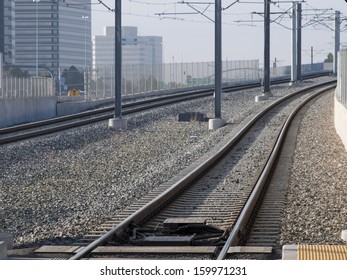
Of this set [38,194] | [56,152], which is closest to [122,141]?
[56,152]

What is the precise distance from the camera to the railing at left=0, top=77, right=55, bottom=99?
45.1 m

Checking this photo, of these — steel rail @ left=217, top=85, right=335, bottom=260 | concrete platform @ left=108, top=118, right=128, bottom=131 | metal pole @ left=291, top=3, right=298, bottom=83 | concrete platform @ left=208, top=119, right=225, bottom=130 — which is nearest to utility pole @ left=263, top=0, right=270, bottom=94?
metal pole @ left=291, top=3, right=298, bottom=83

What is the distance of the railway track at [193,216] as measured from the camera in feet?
43.3

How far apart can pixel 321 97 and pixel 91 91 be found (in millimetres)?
13875

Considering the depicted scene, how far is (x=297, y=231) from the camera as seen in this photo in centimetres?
1481

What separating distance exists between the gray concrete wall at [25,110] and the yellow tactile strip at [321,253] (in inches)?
1216

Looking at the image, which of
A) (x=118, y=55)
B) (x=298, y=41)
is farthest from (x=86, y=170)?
(x=298, y=41)

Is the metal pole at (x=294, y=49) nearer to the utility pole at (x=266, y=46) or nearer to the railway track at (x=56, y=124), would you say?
the utility pole at (x=266, y=46)

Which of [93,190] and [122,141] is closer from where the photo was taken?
[93,190]

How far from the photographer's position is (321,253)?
11.6m

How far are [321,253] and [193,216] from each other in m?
5.37
